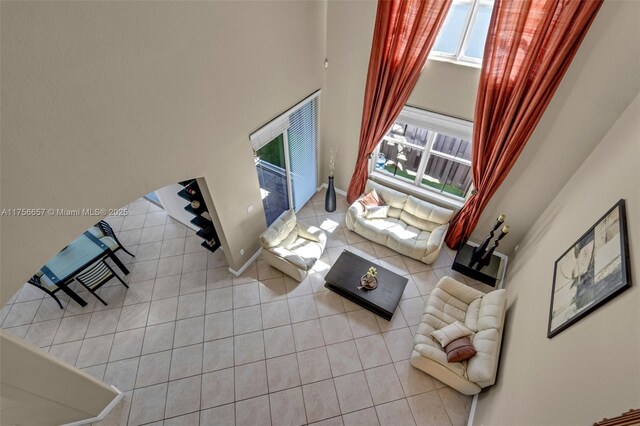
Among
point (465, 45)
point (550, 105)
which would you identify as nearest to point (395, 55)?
point (465, 45)

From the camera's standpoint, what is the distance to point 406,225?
19.1ft

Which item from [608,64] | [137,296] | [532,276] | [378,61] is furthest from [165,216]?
[608,64]

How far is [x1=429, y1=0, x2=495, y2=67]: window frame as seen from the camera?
3.87 metres

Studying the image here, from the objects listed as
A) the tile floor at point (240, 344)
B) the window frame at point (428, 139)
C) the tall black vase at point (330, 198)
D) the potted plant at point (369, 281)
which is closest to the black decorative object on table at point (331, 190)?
the tall black vase at point (330, 198)

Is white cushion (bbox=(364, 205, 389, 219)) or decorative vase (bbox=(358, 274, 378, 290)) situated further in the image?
white cushion (bbox=(364, 205, 389, 219))

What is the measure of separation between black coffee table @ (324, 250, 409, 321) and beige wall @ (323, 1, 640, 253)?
2.02 metres

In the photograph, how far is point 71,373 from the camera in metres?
3.18

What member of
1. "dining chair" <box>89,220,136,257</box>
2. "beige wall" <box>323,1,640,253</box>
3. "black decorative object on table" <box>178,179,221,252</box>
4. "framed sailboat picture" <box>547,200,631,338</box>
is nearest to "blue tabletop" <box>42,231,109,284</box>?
"dining chair" <box>89,220,136,257</box>

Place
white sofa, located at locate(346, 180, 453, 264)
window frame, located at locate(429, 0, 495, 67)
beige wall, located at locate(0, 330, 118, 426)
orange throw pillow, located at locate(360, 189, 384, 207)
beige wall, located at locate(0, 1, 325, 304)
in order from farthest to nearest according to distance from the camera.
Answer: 1. orange throw pillow, located at locate(360, 189, 384, 207)
2. white sofa, located at locate(346, 180, 453, 264)
3. window frame, located at locate(429, 0, 495, 67)
4. beige wall, located at locate(0, 330, 118, 426)
5. beige wall, located at locate(0, 1, 325, 304)

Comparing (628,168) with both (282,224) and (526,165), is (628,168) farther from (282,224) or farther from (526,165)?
(282,224)

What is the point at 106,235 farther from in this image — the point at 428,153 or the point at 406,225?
the point at 428,153

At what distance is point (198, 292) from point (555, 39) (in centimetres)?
581

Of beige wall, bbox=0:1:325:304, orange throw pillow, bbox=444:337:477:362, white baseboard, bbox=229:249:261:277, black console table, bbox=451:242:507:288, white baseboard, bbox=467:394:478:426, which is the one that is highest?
beige wall, bbox=0:1:325:304

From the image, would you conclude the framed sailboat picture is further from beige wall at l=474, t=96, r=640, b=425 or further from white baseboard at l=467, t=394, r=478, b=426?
white baseboard at l=467, t=394, r=478, b=426
